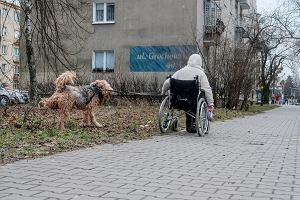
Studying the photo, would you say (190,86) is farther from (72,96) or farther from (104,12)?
(104,12)

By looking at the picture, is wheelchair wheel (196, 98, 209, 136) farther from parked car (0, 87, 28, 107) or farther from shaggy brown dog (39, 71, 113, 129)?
parked car (0, 87, 28, 107)

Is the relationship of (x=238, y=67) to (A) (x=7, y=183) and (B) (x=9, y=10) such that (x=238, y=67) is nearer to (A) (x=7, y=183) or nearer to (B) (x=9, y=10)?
(B) (x=9, y=10)

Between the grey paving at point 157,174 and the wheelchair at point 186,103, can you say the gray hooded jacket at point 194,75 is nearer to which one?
the wheelchair at point 186,103

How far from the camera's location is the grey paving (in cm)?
502

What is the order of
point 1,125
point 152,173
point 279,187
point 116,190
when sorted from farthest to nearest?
point 1,125 → point 152,173 → point 279,187 → point 116,190

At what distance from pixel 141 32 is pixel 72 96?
70.4 ft

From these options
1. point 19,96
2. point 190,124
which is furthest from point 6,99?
point 190,124

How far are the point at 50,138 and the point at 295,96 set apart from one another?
129 m

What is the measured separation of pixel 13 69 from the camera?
51.2 ft

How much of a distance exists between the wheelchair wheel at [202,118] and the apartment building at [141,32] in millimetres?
17827

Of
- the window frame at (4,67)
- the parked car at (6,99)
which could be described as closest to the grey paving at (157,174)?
the window frame at (4,67)

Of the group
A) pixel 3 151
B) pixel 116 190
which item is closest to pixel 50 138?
pixel 3 151

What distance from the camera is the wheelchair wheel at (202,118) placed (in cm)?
1096

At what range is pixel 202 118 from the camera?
11289mm
